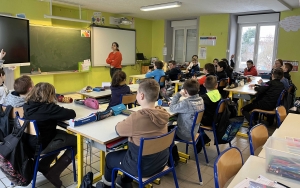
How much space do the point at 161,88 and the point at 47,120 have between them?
2689mm

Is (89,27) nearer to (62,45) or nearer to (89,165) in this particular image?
(62,45)

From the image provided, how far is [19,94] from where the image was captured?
259 cm

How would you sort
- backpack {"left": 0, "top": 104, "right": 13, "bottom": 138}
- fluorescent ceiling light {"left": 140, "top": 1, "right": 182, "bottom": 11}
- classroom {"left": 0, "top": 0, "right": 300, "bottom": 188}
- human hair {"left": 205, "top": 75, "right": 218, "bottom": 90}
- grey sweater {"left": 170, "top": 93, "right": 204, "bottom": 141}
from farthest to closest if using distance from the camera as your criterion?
1. fluorescent ceiling light {"left": 140, "top": 1, "right": 182, "bottom": 11}
2. human hair {"left": 205, "top": 75, "right": 218, "bottom": 90}
3. grey sweater {"left": 170, "top": 93, "right": 204, "bottom": 141}
4. backpack {"left": 0, "top": 104, "right": 13, "bottom": 138}
5. classroom {"left": 0, "top": 0, "right": 300, "bottom": 188}

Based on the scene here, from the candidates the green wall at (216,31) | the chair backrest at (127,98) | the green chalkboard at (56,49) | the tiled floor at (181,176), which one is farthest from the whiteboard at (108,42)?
the tiled floor at (181,176)

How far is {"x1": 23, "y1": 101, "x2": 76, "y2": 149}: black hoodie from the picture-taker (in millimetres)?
2217

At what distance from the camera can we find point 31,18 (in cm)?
596

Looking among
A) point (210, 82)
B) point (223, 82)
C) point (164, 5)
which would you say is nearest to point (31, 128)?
point (210, 82)

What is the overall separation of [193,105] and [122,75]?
1.28m

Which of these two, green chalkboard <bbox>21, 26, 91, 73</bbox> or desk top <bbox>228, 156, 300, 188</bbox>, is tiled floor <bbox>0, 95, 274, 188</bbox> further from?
green chalkboard <bbox>21, 26, 91, 73</bbox>

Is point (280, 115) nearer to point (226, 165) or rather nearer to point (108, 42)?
point (226, 165)

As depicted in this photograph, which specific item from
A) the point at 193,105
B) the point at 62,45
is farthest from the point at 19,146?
A: the point at 62,45

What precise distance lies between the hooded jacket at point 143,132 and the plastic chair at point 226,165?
562 millimetres

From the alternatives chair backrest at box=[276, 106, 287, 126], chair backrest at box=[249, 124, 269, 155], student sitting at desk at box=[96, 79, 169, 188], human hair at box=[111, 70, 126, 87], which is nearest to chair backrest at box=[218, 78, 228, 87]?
chair backrest at box=[276, 106, 287, 126]

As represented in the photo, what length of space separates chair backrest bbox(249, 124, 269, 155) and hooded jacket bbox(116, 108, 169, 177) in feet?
2.17
